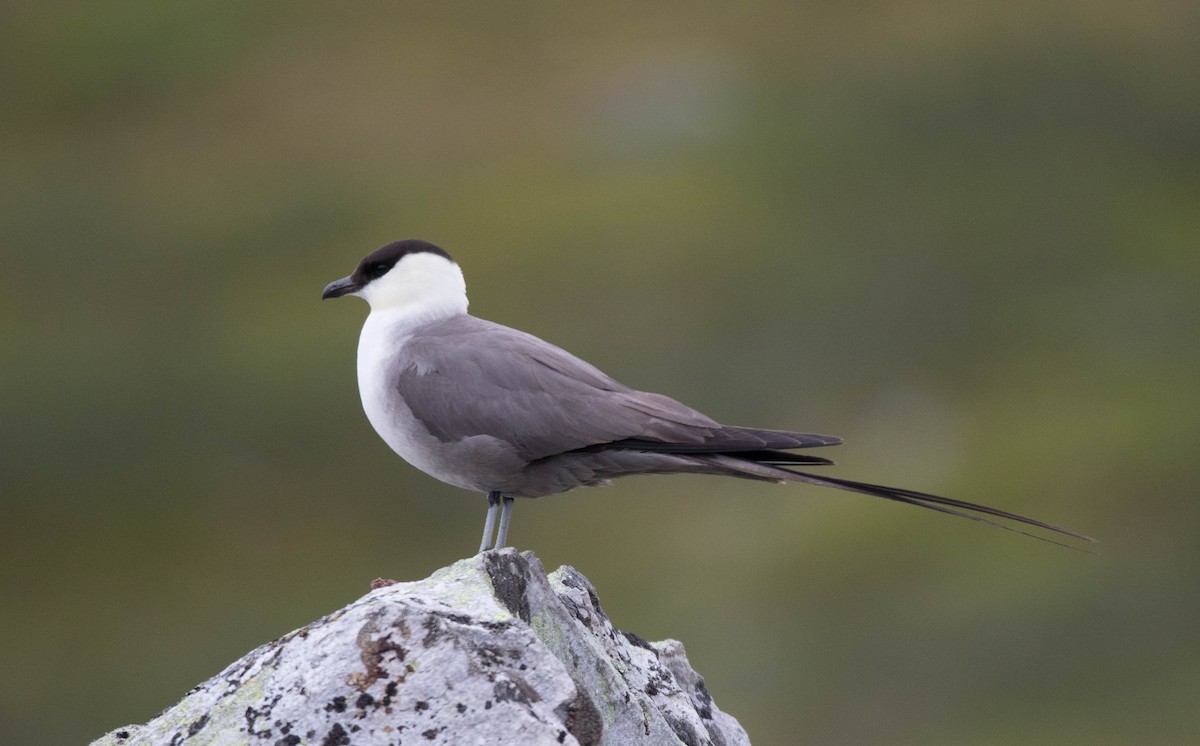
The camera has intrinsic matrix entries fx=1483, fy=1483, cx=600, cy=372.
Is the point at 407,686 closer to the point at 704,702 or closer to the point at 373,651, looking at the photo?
the point at 373,651

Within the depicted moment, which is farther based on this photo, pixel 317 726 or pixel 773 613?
pixel 773 613

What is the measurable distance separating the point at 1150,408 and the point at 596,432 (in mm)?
17628

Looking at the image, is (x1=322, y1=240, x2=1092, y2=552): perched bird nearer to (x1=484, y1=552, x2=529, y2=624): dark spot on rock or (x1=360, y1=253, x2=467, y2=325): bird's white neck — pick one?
(x1=360, y1=253, x2=467, y2=325): bird's white neck

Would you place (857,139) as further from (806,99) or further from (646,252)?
(646,252)

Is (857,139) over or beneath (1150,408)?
over

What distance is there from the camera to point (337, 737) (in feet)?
17.8

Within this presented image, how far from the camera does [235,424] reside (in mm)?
23547

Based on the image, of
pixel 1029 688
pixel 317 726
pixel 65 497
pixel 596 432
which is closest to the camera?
pixel 317 726

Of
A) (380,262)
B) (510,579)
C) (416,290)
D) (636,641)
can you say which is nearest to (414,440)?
(416,290)

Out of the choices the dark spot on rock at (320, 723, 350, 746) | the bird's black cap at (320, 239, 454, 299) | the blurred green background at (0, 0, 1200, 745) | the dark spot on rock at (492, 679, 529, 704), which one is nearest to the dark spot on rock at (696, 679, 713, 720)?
the dark spot on rock at (492, 679, 529, 704)

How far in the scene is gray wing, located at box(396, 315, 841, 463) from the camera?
24.8ft

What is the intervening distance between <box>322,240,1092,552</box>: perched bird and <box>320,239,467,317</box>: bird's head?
30cm

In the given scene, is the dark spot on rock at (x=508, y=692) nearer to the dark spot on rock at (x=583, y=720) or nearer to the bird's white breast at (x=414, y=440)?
the dark spot on rock at (x=583, y=720)

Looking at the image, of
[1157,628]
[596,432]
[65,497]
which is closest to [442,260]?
[596,432]
